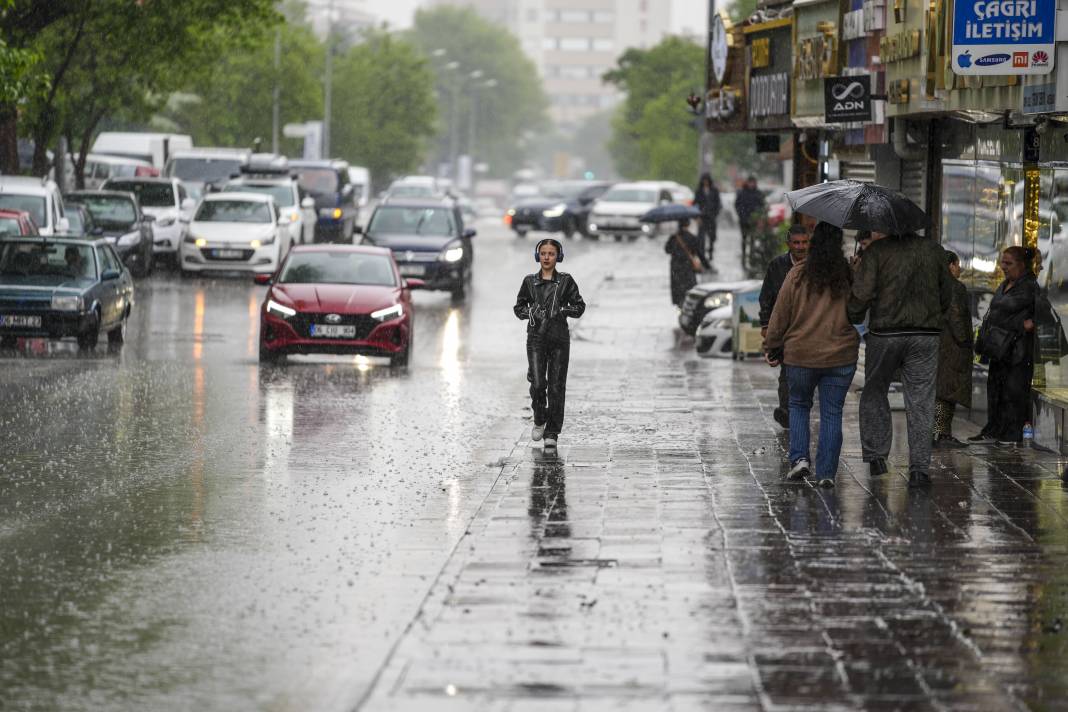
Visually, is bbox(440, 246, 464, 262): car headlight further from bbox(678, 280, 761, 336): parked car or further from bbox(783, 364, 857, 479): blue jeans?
bbox(783, 364, 857, 479): blue jeans

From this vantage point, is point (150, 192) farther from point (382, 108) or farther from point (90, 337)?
point (382, 108)

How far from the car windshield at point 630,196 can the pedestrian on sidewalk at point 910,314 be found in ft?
147

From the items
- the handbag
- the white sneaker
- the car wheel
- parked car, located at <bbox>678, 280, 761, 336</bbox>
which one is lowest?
the car wheel

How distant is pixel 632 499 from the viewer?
12.2 meters

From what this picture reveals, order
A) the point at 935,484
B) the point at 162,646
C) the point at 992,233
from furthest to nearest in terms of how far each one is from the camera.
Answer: the point at 992,233, the point at 935,484, the point at 162,646

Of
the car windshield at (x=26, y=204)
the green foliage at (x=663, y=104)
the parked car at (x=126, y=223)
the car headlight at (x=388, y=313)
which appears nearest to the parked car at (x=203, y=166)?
the parked car at (x=126, y=223)

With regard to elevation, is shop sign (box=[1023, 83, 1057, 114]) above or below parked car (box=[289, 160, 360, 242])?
above

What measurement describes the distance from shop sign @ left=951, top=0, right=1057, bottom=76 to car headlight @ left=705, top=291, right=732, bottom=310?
13120 millimetres

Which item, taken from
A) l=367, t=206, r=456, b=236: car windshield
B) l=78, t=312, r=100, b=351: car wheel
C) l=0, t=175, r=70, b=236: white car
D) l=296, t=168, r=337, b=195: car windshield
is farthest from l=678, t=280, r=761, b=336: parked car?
l=296, t=168, r=337, b=195: car windshield

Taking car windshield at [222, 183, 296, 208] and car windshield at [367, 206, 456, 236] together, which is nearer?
car windshield at [367, 206, 456, 236]

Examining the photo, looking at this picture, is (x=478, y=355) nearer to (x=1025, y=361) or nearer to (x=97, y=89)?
(x=1025, y=361)

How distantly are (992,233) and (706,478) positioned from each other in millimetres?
5237

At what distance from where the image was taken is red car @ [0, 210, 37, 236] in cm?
2939

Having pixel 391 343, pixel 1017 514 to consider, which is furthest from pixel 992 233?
pixel 391 343
